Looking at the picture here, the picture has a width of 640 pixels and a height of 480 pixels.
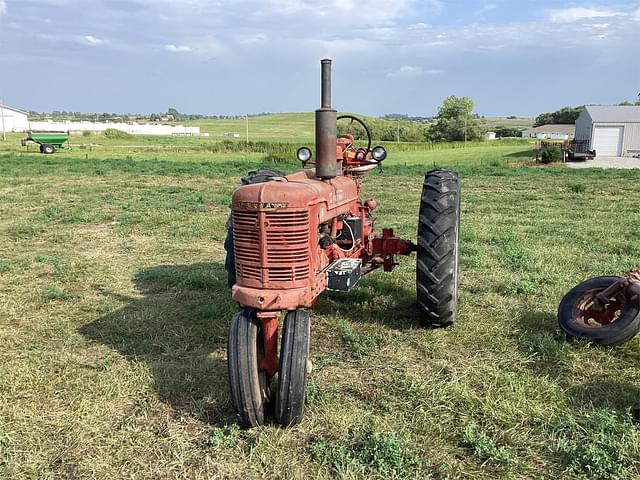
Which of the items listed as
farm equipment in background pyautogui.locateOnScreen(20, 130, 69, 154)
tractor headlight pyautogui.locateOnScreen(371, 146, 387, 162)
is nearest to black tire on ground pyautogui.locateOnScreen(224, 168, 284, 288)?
tractor headlight pyautogui.locateOnScreen(371, 146, 387, 162)

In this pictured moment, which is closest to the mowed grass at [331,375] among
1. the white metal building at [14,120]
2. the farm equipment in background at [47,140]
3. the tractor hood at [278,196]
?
the tractor hood at [278,196]

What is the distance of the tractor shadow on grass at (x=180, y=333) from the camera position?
4.04 m

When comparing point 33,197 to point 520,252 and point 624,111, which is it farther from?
point 624,111

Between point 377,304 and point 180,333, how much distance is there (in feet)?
6.73

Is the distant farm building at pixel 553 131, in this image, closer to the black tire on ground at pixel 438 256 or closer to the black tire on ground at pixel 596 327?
the black tire on ground at pixel 596 327

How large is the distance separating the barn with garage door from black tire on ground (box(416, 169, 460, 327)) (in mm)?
39606

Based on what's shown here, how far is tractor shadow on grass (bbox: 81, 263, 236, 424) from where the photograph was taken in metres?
4.04

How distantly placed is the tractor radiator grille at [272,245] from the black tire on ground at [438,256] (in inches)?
61.2

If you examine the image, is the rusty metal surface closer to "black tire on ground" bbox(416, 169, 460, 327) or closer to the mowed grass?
the mowed grass

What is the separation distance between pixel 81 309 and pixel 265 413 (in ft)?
10.1

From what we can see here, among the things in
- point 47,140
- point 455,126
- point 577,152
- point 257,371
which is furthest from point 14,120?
point 257,371

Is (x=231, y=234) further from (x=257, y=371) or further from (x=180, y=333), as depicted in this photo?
(x=257, y=371)

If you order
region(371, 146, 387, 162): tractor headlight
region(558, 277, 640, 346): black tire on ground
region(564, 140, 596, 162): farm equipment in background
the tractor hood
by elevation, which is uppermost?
region(371, 146, 387, 162): tractor headlight

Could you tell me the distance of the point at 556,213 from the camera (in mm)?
11492
